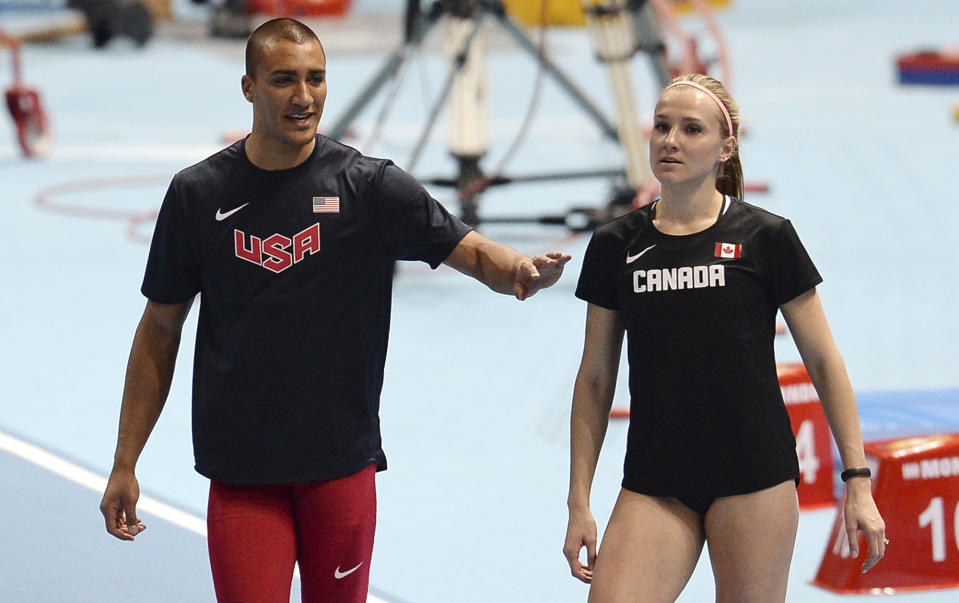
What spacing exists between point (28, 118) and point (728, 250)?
41.0 feet

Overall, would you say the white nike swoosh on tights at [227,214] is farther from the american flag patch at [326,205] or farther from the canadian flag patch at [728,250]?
the canadian flag patch at [728,250]

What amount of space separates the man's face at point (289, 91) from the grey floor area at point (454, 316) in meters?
1.34

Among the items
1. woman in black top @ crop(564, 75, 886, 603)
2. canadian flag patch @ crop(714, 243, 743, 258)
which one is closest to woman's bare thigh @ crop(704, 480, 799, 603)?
woman in black top @ crop(564, 75, 886, 603)

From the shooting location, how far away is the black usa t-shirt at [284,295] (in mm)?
3406

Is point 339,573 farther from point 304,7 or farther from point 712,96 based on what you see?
point 304,7

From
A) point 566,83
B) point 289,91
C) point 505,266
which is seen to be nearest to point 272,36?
point 289,91

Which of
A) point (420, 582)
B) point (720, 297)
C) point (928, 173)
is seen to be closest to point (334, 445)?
point (720, 297)

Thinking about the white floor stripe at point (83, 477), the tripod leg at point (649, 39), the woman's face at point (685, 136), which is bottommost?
the white floor stripe at point (83, 477)

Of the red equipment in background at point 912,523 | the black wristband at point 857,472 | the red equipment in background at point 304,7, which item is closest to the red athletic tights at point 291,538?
the black wristband at point 857,472

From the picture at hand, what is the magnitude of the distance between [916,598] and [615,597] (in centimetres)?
208

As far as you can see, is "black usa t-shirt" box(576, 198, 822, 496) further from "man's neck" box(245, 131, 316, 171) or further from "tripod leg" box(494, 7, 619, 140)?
"tripod leg" box(494, 7, 619, 140)

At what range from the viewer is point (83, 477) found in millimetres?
6418

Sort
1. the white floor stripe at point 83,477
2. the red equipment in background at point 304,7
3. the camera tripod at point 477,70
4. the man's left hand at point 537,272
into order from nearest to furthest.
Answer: the man's left hand at point 537,272, the white floor stripe at point 83,477, the camera tripod at point 477,70, the red equipment in background at point 304,7

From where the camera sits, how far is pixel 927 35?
967 inches
